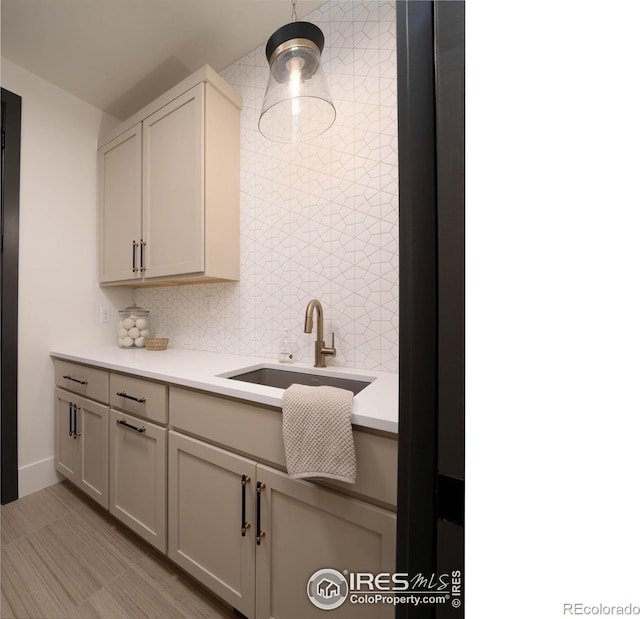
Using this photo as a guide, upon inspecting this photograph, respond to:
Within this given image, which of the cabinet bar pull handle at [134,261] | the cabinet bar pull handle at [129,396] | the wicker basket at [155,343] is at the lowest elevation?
the cabinet bar pull handle at [129,396]

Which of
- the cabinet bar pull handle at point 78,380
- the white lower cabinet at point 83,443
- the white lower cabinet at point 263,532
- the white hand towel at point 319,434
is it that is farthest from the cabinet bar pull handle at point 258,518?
the cabinet bar pull handle at point 78,380

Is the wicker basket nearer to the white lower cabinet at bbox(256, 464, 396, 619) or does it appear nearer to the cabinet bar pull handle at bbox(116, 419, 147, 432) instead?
the cabinet bar pull handle at bbox(116, 419, 147, 432)

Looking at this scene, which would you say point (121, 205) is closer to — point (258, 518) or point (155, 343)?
point (155, 343)

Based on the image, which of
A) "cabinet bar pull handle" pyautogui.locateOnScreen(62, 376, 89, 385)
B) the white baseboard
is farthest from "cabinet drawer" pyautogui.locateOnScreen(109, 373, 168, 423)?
the white baseboard

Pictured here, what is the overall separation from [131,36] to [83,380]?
5.95ft

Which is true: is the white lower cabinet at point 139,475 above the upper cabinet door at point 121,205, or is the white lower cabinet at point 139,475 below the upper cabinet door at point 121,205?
below

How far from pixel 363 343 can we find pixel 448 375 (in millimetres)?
913

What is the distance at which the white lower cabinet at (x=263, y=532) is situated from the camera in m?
0.74

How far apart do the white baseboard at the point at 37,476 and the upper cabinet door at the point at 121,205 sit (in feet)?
3.80

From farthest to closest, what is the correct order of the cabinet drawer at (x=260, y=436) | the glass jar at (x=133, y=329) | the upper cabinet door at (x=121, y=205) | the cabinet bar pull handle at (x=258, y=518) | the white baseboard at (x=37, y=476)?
the glass jar at (x=133, y=329) < the upper cabinet door at (x=121, y=205) < the white baseboard at (x=37, y=476) < the cabinet bar pull handle at (x=258, y=518) < the cabinet drawer at (x=260, y=436)

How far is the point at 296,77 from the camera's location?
3.11ft

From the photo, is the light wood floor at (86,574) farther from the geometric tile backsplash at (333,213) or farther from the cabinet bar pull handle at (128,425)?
the geometric tile backsplash at (333,213)
